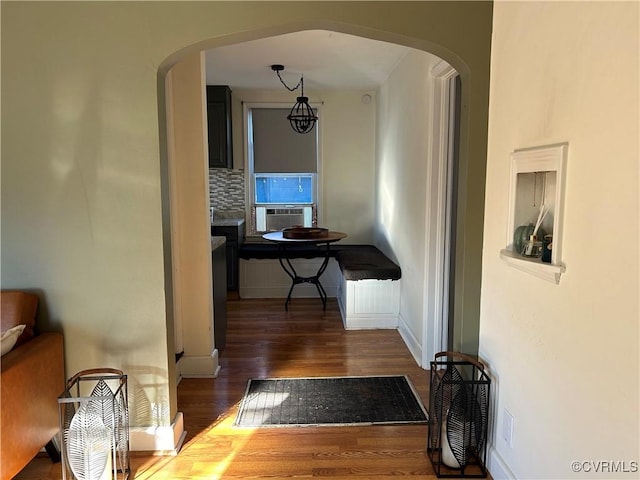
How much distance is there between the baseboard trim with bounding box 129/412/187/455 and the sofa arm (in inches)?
14.0

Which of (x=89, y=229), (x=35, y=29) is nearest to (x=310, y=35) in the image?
(x=35, y=29)

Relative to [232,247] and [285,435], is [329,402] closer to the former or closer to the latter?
[285,435]

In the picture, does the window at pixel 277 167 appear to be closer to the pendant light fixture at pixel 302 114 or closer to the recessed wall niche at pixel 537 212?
the pendant light fixture at pixel 302 114

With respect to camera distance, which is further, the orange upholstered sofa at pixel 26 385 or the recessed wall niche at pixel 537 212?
the orange upholstered sofa at pixel 26 385

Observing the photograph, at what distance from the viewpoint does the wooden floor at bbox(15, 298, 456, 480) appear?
2174 mm

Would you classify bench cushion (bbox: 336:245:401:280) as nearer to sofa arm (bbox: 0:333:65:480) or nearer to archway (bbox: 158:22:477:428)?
archway (bbox: 158:22:477:428)

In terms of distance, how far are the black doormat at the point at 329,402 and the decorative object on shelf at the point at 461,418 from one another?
47cm

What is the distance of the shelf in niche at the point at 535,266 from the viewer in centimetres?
152

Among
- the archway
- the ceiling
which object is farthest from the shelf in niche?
the ceiling

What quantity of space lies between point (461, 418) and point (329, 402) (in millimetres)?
972

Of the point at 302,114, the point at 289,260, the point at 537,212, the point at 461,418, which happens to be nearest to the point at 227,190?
the point at 289,260

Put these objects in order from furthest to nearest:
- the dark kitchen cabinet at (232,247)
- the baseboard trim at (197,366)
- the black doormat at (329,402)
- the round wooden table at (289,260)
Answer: the dark kitchen cabinet at (232,247), the round wooden table at (289,260), the baseboard trim at (197,366), the black doormat at (329,402)

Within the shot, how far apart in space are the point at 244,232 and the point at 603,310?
483 cm

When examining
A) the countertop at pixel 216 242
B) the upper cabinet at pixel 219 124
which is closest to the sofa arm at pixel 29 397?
the countertop at pixel 216 242
